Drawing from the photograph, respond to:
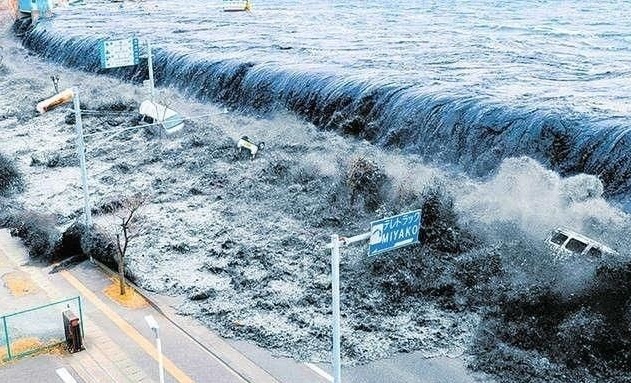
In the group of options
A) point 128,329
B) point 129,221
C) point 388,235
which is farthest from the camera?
point 129,221

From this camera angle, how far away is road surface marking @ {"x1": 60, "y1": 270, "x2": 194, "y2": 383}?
A: 1705 cm

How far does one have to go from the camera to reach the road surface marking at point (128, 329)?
17.0 m

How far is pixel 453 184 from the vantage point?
2867 cm

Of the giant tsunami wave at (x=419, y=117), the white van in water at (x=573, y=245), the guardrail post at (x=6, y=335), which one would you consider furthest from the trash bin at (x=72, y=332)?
the giant tsunami wave at (x=419, y=117)

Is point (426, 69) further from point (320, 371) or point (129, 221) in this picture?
point (320, 371)

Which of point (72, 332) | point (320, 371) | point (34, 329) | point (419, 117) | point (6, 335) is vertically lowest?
point (320, 371)

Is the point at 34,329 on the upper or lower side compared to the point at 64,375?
upper

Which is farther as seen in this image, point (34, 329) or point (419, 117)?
point (419, 117)

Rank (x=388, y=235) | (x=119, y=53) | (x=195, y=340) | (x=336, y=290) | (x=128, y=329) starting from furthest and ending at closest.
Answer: (x=119, y=53), (x=128, y=329), (x=195, y=340), (x=336, y=290), (x=388, y=235)

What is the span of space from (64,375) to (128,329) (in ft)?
8.19

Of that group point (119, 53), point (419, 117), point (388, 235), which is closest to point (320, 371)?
point (388, 235)

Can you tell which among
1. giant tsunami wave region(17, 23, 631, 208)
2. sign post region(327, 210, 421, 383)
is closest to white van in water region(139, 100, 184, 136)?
giant tsunami wave region(17, 23, 631, 208)

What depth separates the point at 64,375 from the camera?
16.8 m

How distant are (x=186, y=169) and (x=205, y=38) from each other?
984 inches
